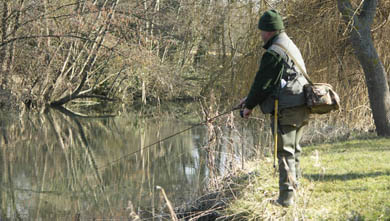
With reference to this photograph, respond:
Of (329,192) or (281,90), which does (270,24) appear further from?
(329,192)

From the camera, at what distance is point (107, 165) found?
11023 mm

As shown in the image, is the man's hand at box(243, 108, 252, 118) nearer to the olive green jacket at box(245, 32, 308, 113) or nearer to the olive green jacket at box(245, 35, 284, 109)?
the olive green jacket at box(245, 32, 308, 113)

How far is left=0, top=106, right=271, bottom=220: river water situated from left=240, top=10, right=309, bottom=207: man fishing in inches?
42.2

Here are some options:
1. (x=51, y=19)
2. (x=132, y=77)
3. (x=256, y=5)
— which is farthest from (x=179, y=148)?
(x=132, y=77)

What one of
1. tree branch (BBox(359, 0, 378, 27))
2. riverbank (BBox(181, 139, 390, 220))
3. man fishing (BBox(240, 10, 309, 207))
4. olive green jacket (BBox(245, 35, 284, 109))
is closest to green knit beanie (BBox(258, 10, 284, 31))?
man fishing (BBox(240, 10, 309, 207))

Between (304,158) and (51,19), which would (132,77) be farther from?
(304,158)

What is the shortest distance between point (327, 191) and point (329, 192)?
0.13 ft

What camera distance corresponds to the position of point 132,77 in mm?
24188

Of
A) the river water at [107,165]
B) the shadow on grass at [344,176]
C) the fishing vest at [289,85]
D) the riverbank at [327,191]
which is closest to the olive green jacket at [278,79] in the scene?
the fishing vest at [289,85]

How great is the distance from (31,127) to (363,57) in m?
11.2

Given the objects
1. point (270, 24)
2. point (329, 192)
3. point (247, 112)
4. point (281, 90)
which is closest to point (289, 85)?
point (281, 90)

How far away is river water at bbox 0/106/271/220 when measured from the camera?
7.75 m

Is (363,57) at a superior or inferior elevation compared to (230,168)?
superior

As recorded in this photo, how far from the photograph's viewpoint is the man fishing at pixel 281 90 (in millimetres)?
4648
